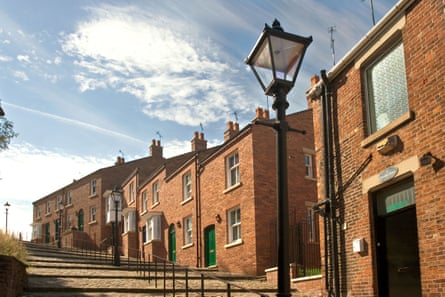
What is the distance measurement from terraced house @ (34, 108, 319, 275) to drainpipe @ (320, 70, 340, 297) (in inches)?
273

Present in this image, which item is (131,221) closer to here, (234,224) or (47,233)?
(234,224)

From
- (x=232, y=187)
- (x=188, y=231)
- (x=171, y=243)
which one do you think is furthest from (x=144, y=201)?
(x=232, y=187)

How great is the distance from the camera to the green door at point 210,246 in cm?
2603

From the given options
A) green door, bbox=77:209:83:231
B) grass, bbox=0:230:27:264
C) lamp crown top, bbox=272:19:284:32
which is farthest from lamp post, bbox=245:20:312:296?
green door, bbox=77:209:83:231

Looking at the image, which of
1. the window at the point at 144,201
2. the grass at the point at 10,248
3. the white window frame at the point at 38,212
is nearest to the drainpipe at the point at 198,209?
the window at the point at 144,201

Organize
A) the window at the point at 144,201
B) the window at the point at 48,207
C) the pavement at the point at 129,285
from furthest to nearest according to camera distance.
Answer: the window at the point at 48,207
the window at the point at 144,201
the pavement at the point at 129,285

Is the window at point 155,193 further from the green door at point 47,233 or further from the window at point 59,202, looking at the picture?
the green door at point 47,233

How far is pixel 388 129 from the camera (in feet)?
37.2

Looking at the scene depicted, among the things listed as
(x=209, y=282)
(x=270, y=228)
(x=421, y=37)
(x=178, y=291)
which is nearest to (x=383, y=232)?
(x=421, y=37)

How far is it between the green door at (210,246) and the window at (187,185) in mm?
3409

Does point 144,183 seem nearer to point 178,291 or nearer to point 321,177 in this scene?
point 178,291

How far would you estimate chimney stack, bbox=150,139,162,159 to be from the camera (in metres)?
44.9

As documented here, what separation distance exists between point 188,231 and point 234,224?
6044 mm

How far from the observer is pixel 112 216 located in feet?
134
